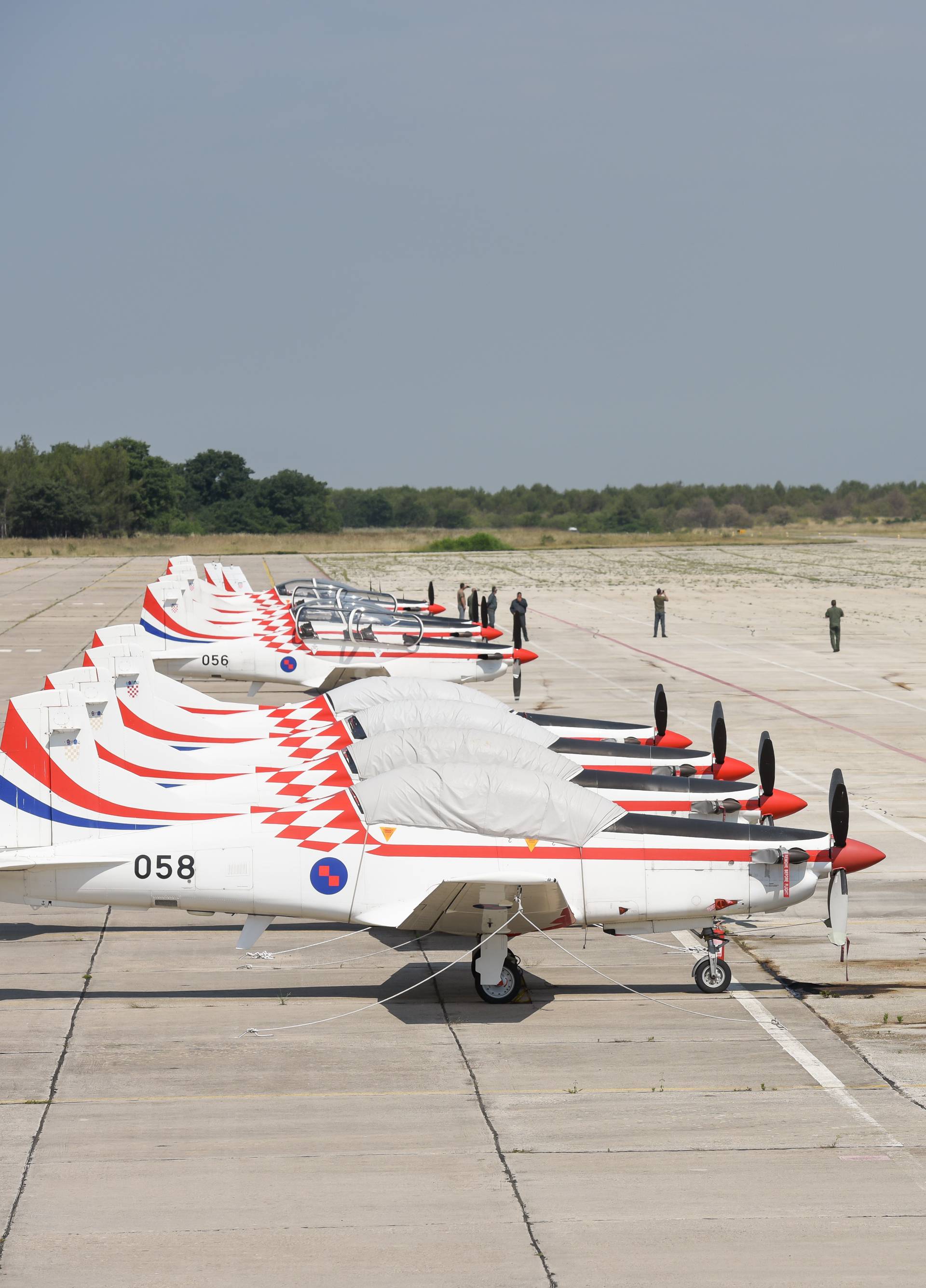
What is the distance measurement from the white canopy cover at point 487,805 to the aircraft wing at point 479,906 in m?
0.48

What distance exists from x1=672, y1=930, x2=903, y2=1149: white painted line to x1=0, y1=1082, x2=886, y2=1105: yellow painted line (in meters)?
0.14

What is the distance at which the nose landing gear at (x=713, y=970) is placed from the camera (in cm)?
1308

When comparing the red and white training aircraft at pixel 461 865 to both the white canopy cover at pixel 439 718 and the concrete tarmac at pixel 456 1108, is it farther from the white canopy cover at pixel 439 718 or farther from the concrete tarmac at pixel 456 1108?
the white canopy cover at pixel 439 718

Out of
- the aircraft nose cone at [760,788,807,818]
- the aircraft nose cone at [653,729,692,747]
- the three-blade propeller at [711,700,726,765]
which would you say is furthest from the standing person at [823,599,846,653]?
the aircraft nose cone at [760,788,807,818]

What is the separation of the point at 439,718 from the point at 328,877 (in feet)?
12.1

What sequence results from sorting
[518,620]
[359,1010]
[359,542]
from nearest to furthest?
[359,1010], [518,620], [359,542]

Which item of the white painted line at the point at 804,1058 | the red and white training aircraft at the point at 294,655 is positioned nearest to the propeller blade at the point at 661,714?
the white painted line at the point at 804,1058

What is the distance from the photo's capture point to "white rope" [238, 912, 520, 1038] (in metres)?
12.2

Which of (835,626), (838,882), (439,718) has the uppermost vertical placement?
(439,718)

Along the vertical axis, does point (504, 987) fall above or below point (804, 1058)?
above

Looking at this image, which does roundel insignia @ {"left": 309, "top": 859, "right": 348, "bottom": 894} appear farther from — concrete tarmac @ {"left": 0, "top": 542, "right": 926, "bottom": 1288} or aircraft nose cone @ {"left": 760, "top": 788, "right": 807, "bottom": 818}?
aircraft nose cone @ {"left": 760, "top": 788, "right": 807, "bottom": 818}

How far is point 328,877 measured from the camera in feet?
40.6

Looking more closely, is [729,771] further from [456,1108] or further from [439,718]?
[456,1108]

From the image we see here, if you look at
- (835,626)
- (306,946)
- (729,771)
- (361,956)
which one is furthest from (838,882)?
(835,626)
